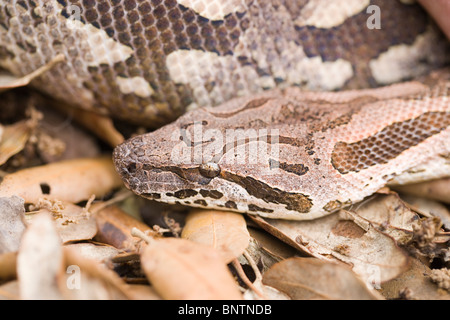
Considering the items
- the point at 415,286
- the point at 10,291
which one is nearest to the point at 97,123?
the point at 10,291

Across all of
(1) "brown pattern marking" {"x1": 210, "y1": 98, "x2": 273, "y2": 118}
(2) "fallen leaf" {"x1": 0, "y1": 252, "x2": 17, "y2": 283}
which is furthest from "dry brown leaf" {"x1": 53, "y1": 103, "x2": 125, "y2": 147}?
(2) "fallen leaf" {"x1": 0, "y1": 252, "x2": 17, "y2": 283}

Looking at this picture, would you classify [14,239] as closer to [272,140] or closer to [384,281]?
[272,140]

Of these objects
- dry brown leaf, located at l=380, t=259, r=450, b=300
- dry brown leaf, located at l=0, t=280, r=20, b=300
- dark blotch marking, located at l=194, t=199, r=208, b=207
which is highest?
dark blotch marking, located at l=194, t=199, r=208, b=207

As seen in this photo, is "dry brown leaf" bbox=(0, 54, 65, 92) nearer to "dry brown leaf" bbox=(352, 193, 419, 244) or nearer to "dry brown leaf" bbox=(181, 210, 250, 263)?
"dry brown leaf" bbox=(181, 210, 250, 263)

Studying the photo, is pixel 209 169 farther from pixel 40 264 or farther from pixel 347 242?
pixel 40 264

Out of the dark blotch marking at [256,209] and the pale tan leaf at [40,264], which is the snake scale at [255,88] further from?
the pale tan leaf at [40,264]

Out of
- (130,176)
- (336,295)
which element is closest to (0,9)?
(130,176)

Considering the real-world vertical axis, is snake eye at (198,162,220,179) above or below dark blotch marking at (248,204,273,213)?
above
